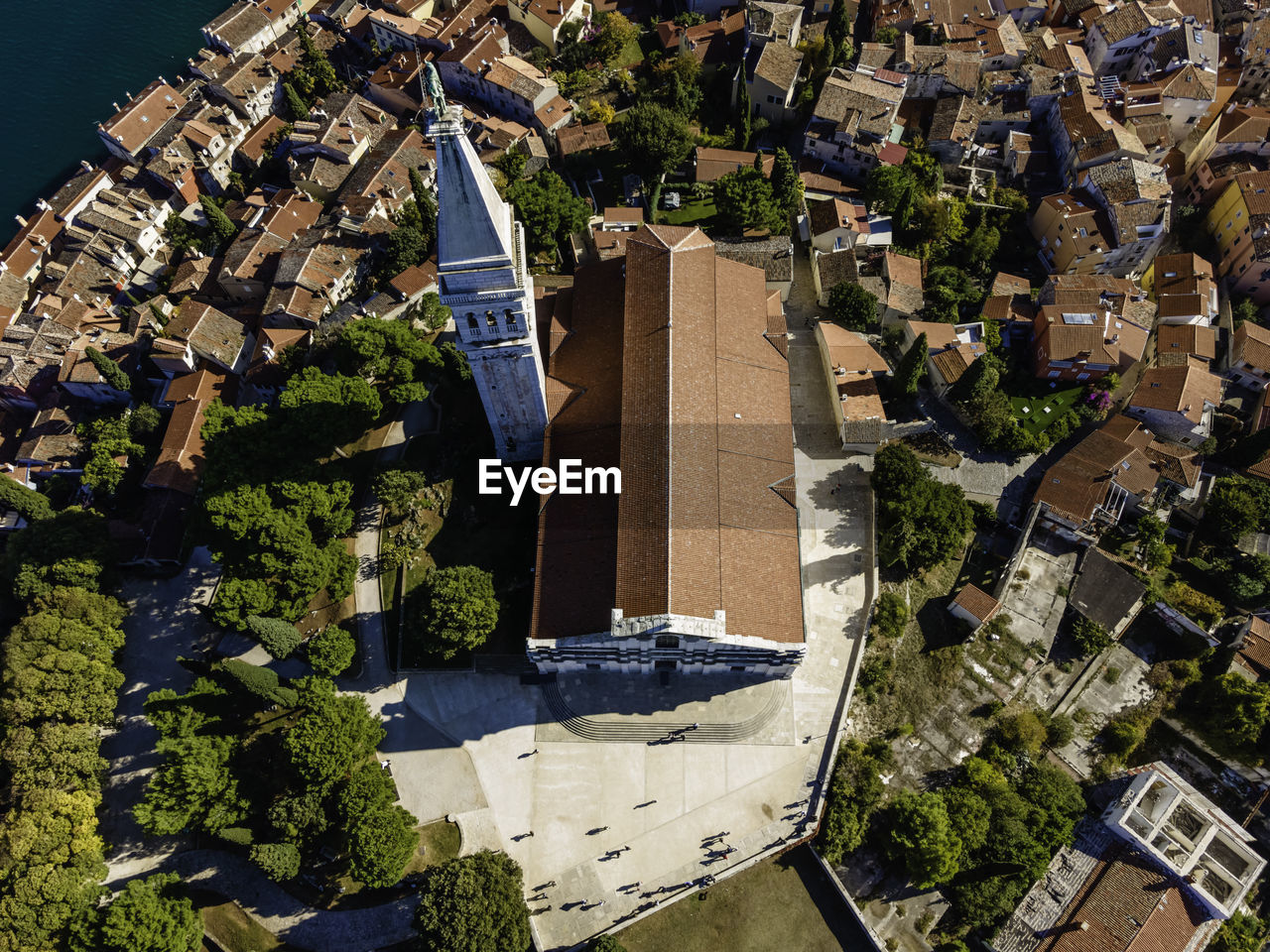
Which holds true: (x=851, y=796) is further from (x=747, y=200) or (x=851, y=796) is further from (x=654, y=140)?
(x=654, y=140)

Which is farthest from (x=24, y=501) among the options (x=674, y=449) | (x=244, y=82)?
(x=244, y=82)

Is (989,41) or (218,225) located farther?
(218,225)

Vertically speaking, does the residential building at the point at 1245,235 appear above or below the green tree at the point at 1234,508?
above

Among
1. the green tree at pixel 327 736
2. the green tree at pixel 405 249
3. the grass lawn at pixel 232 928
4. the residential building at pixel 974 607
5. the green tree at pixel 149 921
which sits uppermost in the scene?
the green tree at pixel 405 249

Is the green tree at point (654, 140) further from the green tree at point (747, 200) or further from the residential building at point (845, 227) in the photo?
the residential building at point (845, 227)

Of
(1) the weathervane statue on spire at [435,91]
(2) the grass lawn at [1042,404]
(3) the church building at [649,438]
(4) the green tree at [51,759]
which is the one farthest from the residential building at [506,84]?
(4) the green tree at [51,759]

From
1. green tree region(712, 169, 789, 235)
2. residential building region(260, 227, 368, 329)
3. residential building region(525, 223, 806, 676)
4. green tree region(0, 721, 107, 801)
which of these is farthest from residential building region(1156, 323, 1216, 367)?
green tree region(0, 721, 107, 801)
